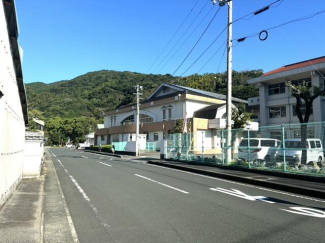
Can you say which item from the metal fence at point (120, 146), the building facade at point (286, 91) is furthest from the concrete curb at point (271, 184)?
the metal fence at point (120, 146)

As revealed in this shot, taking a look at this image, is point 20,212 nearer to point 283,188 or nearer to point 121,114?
point 283,188

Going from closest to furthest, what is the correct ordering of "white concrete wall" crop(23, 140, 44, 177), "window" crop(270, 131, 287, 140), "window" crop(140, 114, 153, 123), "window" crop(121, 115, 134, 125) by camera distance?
"white concrete wall" crop(23, 140, 44, 177), "window" crop(270, 131, 287, 140), "window" crop(140, 114, 153, 123), "window" crop(121, 115, 134, 125)

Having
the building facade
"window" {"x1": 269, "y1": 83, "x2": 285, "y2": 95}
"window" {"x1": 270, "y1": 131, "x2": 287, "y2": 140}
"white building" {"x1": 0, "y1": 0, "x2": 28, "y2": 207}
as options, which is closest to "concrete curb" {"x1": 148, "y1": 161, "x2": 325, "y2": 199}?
"window" {"x1": 270, "y1": 131, "x2": 287, "y2": 140}

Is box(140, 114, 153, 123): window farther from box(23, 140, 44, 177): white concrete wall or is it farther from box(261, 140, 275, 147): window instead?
box(23, 140, 44, 177): white concrete wall

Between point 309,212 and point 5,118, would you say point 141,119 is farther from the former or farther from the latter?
point 309,212

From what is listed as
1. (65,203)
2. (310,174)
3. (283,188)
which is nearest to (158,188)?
(65,203)

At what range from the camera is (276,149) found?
13.1 m

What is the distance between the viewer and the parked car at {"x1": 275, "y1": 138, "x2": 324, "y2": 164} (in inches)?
441

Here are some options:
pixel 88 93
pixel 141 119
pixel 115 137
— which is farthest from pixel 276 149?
pixel 88 93

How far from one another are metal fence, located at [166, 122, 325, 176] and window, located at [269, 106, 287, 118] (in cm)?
1700

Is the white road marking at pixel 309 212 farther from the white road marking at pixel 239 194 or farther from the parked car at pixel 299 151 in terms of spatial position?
the parked car at pixel 299 151

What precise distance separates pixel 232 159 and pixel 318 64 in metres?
17.4

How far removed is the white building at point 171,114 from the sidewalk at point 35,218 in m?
23.8

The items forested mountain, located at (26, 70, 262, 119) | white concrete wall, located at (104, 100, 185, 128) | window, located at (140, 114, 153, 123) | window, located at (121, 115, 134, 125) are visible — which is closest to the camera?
white concrete wall, located at (104, 100, 185, 128)
